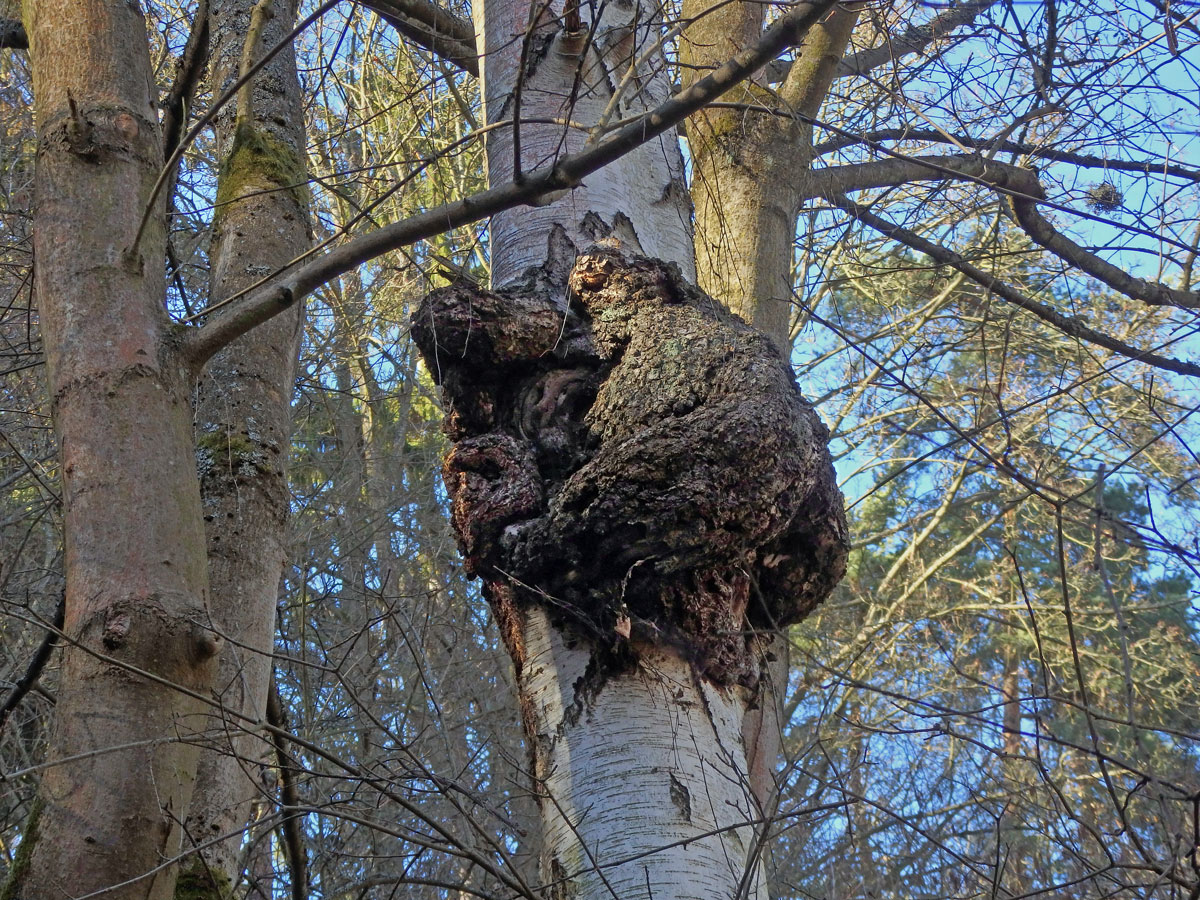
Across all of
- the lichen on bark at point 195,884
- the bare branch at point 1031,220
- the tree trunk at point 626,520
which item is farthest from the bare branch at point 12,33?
the bare branch at point 1031,220

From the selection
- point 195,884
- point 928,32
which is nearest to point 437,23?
point 928,32

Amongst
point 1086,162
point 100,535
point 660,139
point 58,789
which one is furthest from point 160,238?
point 1086,162

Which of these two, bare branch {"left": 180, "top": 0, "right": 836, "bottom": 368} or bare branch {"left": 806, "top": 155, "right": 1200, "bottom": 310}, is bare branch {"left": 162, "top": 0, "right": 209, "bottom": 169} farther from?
bare branch {"left": 806, "top": 155, "right": 1200, "bottom": 310}

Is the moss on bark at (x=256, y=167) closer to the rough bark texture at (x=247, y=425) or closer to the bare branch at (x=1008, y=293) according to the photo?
the rough bark texture at (x=247, y=425)

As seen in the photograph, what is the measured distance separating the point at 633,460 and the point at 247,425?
104cm

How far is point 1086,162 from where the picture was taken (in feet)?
13.6

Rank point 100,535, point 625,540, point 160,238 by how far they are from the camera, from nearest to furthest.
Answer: point 100,535 → point 625,540 → point 160,238

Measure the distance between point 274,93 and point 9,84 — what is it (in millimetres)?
3768

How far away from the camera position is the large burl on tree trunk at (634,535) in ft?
5.71

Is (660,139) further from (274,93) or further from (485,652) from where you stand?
(485,652)

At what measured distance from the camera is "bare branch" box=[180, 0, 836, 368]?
172 centimetres

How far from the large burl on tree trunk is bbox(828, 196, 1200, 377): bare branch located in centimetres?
165

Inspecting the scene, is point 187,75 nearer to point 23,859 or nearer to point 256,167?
point 256,167

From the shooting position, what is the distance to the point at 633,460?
1.94 meters
